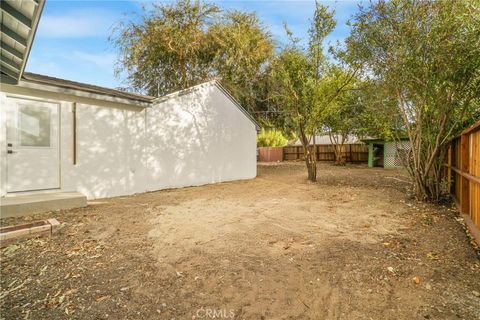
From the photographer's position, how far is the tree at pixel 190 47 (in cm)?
1322

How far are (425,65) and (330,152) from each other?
677 inches

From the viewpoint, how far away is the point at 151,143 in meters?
8.01

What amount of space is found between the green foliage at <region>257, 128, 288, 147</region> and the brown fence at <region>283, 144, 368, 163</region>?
87cm

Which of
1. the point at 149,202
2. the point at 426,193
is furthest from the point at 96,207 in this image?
the point at 426,193

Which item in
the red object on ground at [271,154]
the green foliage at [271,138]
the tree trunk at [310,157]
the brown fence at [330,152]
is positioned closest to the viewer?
the tree trunk at [310,157]

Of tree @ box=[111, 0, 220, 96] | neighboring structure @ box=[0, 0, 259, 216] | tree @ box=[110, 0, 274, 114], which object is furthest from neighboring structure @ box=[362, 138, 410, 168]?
tree @ box=[111, 0, 220, 96]

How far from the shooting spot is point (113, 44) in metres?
13.0

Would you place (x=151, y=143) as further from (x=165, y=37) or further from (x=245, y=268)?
(x=165, y=37)

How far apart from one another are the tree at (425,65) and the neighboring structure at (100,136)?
18.5ft

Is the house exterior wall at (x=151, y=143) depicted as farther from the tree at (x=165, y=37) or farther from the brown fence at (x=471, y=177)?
the brown fence at (x=471, y=177)

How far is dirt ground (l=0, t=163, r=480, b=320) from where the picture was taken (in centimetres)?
221

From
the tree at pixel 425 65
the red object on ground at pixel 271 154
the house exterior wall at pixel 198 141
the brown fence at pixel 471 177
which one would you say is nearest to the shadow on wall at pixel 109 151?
the house exterior wall at pixel 198 141

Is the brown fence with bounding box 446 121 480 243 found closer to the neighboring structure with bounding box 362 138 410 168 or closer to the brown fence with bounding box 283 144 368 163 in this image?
the neighboring structure with bounding box 362 138 410 168

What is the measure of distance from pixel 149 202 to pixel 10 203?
259 centimetres
